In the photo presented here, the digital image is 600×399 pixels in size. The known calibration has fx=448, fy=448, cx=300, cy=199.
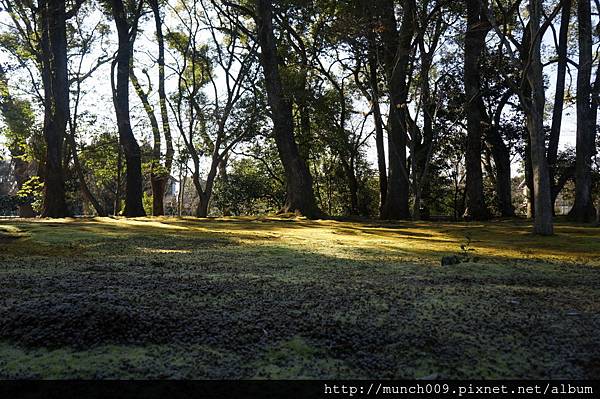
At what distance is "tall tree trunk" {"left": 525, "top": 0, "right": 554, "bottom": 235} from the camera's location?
6.21 m

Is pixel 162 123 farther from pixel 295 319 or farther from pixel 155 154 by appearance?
pixel 295 319

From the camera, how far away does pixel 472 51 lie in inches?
476

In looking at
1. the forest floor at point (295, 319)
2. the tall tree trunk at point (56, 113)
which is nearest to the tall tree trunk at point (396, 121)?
the tall tree trunk at point (56, 113)

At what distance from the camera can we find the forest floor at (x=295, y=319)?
1.44 meters

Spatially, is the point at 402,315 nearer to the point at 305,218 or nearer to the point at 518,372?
the point at 518,372

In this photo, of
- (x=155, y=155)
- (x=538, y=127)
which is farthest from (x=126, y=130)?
(x=538, y=127)

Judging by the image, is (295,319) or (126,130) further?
(126,130)

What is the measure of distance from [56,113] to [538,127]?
1030cm

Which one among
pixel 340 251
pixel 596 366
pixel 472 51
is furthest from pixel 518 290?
pixel 472 51

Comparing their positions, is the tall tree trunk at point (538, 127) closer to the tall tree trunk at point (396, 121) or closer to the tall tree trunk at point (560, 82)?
the tall tree trunk at point (396, 121)

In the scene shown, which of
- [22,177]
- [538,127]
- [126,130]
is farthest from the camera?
[22,177]

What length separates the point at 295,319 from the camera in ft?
6.24

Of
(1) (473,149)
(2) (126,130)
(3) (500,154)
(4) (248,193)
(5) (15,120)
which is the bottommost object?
(4) (248,193)

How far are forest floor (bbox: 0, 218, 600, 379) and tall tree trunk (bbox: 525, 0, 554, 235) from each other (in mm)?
3063
